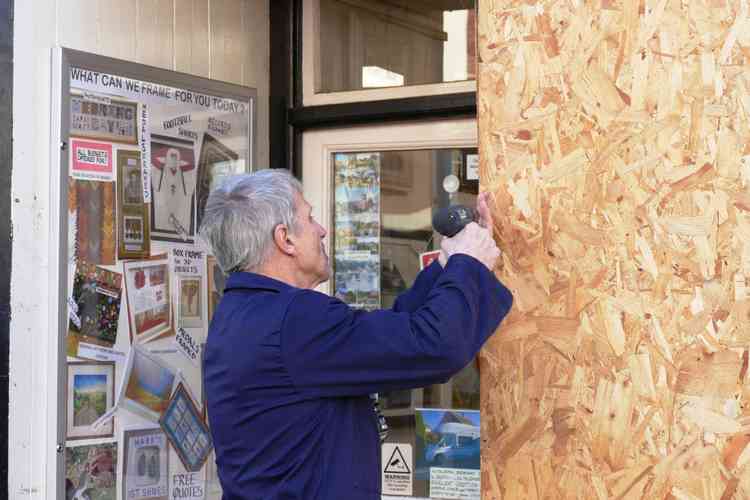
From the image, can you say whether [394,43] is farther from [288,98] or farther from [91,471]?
[91,471]

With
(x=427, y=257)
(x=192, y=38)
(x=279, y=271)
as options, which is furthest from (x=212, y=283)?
(x=279, y=271)

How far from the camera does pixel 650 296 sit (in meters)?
2.91

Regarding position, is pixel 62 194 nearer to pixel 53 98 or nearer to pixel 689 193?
pixel 53 98

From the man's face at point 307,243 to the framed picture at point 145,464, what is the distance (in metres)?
1.85

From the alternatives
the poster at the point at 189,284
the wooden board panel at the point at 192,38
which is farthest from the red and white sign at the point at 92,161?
the wooden board panel at the point at 192,38

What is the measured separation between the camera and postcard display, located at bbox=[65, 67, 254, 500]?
4.39m

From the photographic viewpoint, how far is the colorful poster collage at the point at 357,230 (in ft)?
17.0

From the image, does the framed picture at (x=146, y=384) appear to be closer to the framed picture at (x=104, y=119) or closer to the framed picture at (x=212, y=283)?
the framed picture at (x=212, y=283)

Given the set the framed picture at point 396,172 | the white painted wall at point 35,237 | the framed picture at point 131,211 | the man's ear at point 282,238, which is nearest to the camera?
the man's ear at point 282,238

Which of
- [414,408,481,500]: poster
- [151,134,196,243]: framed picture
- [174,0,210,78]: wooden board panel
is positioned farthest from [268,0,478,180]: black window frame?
[414,408,481,500]: poster

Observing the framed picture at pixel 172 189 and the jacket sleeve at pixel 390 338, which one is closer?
the jacket sleeve at pixel 390 338

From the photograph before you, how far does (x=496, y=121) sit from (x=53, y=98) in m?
1.88

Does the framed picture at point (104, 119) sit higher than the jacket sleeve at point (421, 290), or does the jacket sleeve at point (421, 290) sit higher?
the framed picture at point (104, 119)

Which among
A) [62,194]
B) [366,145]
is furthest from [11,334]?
[366,145]
